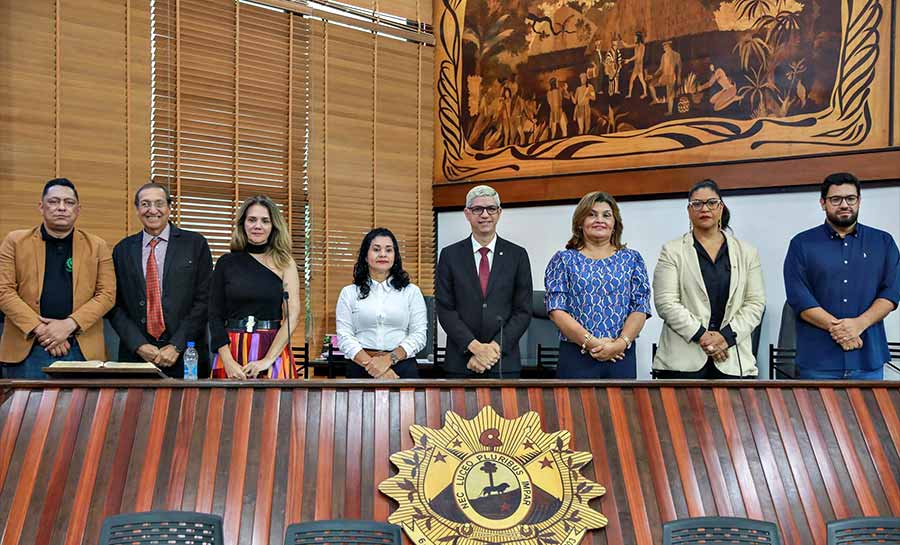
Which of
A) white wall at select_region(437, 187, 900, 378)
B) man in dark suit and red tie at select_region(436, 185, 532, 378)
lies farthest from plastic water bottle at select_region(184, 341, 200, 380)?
white wall at select_region(437, 187, 900, 378)

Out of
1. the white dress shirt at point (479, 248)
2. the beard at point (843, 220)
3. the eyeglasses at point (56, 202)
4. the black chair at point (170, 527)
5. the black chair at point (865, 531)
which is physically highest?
the eyeglasses at point (56, 202)

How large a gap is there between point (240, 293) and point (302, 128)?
8.65 feet

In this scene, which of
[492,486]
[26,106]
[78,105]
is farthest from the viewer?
[78,105]

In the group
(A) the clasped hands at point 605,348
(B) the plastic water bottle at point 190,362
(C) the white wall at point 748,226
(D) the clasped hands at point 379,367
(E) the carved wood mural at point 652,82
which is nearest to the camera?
(A) the clasped hands at point 605,348

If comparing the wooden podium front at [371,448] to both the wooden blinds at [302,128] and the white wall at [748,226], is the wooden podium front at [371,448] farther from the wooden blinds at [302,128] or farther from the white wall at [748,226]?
the wooden blinds at [302,128]

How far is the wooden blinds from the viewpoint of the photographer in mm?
5270

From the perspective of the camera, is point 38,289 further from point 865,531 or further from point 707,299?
point 865,531

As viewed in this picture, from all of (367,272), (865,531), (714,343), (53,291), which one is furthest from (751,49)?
(53,291)

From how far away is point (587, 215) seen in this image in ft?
11.2

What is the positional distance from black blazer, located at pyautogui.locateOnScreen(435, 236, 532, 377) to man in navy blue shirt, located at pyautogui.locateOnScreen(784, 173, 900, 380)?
120 centimetres

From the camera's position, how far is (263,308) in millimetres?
3457

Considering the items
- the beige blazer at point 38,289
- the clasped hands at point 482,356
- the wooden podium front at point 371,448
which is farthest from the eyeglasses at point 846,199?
the beige blazer at point 38,289

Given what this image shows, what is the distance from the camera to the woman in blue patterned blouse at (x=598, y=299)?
3268 millimetres

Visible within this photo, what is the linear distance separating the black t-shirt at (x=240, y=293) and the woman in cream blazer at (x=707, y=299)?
1.69 m
